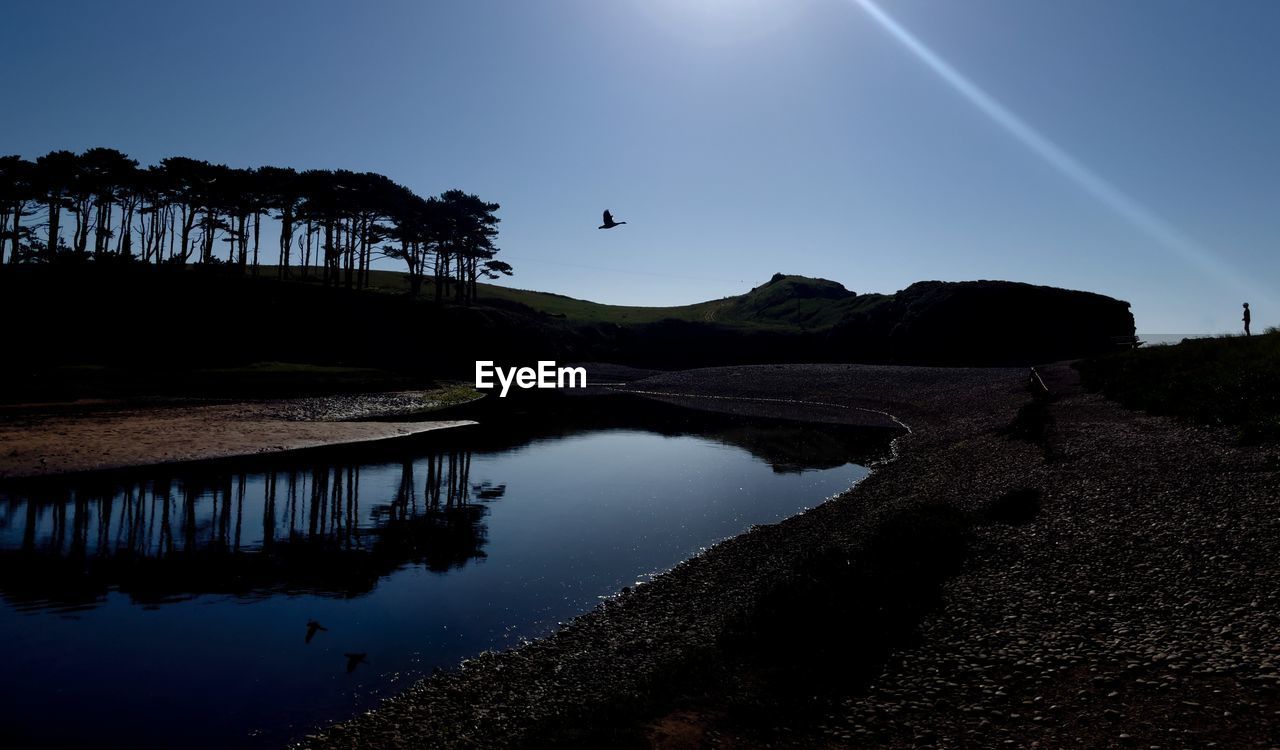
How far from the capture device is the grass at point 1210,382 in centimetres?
2880

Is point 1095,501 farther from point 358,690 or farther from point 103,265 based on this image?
point 103,265

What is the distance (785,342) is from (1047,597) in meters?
128

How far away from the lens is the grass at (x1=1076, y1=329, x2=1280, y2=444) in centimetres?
2880

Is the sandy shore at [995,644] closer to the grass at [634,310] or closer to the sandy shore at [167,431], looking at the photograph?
the sandy shore at [167,431]

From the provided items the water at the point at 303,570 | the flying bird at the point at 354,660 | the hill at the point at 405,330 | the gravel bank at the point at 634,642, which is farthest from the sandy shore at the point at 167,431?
the gravel bank at the point at 634,642

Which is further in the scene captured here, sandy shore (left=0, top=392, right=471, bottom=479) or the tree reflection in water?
sandy shore (left=0, top=392, right=471, bottom=479)

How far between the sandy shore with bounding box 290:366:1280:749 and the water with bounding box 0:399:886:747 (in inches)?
94.6

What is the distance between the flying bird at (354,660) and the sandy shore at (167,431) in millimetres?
27687

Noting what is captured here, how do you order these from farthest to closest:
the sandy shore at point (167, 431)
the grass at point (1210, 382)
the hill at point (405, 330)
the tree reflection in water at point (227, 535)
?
the hill at point (405, 330), the sandy shore at point (167, 431), the grass at point (1210, 382), the tree reflection in water at point (227, 535)

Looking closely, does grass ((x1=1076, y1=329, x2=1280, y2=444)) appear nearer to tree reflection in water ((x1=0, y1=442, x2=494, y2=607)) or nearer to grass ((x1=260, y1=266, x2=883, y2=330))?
tree reflection in water ((x1=0, y1=442, x2=494, y2=607))

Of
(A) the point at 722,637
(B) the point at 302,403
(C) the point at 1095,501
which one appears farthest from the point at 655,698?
(B) the point at 302,403

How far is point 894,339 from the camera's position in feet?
419

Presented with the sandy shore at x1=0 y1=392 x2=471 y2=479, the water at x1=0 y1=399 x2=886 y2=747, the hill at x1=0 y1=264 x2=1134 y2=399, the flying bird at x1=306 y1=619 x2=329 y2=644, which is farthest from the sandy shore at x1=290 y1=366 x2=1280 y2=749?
the hill at x1=0 y1=264 x2=1134 y2=399

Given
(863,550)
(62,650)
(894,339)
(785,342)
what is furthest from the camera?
(785,342)
